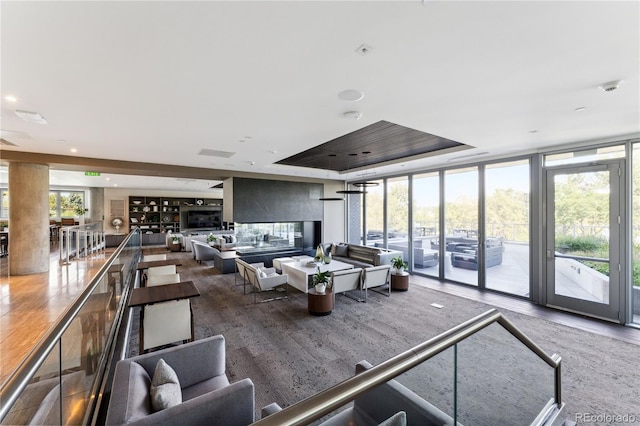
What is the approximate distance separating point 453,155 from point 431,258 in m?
2.92

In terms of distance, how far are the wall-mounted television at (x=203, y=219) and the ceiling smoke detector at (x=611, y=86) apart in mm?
16147

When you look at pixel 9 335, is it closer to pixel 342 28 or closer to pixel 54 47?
pixel 54 47

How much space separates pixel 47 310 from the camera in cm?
443

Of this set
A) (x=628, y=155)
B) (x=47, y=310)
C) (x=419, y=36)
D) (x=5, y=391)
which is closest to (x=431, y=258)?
(x=628, y=155)

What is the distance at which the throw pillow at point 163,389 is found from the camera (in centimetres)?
165

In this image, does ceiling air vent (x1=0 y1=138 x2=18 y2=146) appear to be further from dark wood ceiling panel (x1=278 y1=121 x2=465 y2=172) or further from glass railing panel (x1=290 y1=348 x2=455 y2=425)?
glass railing panel (x1=290 y1=348 x2=455 y2=425)

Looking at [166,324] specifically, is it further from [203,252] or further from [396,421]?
[203,252]

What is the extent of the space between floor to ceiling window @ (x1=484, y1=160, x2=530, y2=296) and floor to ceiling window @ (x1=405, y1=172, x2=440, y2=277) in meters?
1.22

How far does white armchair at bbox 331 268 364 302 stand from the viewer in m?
4.88

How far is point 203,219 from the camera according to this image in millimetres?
15469

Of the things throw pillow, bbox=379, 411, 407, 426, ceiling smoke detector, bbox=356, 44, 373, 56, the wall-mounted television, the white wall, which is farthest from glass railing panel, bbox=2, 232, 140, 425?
the wall-mounted television

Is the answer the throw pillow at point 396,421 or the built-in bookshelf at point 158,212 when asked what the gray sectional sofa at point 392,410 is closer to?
the throw pillow at point 396,421

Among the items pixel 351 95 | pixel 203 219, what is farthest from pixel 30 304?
pixel 203 219

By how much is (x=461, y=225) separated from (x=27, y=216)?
10171 millimetres
